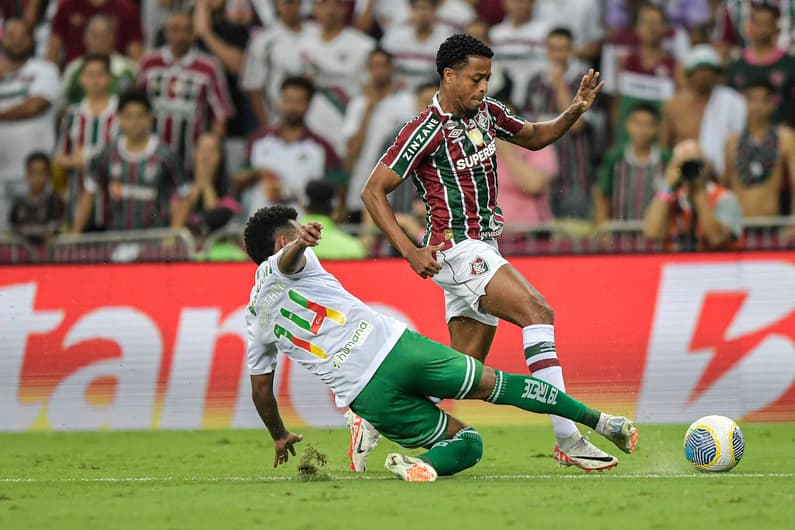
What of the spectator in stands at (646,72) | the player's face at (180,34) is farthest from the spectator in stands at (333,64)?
the spectator in stands at (646,72)

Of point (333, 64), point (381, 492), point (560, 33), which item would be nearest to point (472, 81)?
point (381, 492)

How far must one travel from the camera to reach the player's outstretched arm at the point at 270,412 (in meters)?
8.23

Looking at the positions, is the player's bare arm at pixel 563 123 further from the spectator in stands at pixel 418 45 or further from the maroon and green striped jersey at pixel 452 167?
the spectator in stands at pixel 418 45

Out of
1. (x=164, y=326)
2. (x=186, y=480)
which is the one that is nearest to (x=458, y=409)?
(x=164, y=326)

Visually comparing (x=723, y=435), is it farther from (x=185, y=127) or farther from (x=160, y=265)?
(x=185, y=127)

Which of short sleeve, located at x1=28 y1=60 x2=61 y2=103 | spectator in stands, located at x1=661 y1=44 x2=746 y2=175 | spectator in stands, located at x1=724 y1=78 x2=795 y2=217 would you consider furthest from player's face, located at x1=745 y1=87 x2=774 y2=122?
short sleeve, located at x1=28 y1=60 x2=61 y2=103

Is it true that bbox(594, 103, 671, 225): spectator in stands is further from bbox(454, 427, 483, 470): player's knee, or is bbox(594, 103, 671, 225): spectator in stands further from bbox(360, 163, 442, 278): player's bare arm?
bbox(454, 427, 483, 470): player's knee

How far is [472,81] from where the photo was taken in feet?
27.7

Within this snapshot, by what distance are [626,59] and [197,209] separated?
16.1 feet

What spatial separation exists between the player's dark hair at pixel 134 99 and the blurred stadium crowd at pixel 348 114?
0.04 meters

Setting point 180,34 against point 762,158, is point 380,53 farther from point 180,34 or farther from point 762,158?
point 762,158

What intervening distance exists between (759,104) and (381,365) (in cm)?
734

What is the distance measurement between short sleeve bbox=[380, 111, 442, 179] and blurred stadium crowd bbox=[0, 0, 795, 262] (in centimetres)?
427

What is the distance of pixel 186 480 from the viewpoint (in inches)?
332
